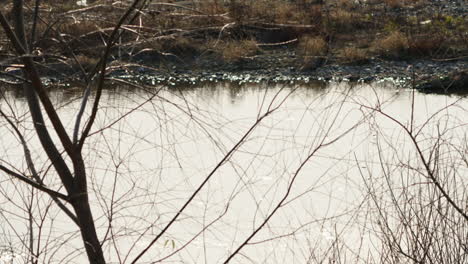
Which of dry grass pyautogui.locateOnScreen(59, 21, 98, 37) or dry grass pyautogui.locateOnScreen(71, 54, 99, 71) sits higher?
dry grass pyautogui.locateOnScreen(59, 21, 98, 37)

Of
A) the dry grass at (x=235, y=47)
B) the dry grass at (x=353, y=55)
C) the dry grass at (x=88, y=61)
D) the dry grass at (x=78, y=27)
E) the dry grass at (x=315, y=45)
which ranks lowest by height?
the dry grass at (x=353, y=55)

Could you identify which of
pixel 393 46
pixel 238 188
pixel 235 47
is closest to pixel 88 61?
pixel 238 188

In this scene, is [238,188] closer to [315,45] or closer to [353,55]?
[315,45]

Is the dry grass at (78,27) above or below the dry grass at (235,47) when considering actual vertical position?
above

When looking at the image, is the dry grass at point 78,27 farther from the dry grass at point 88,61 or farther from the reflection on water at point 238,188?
the reflection on water at point 238,188

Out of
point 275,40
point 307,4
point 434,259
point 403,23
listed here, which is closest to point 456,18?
point 403,23

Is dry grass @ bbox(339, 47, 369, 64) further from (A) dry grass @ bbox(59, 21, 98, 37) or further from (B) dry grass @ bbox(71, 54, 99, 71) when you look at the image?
(A) dry grass @ bbox(59, 21, 98, 37)

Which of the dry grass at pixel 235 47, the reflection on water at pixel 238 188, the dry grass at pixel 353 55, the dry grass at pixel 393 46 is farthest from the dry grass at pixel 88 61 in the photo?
the dry grass at pixel 393 46

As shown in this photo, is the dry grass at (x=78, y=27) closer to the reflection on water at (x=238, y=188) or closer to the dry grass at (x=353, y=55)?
the reflection on water at (x=238, y=188)

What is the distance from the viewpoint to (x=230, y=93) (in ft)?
32.3

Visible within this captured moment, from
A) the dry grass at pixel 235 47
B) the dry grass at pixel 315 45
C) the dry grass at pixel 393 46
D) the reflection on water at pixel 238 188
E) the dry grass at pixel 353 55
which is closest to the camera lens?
the dry grass at pixel 235 47

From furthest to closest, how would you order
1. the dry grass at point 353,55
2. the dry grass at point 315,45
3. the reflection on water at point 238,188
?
1. the dry grass at point 353,55
2. the dry grass at point 315,45
3. the reflection on water at point 238,188

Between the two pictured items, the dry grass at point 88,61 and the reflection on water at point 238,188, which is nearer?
the dry grass at point 88,61

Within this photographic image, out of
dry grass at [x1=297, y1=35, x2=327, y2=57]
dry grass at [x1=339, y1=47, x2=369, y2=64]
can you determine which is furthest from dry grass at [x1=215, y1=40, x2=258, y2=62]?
dry grass at [x1=339, y1=47, x2=369, y2=64]
